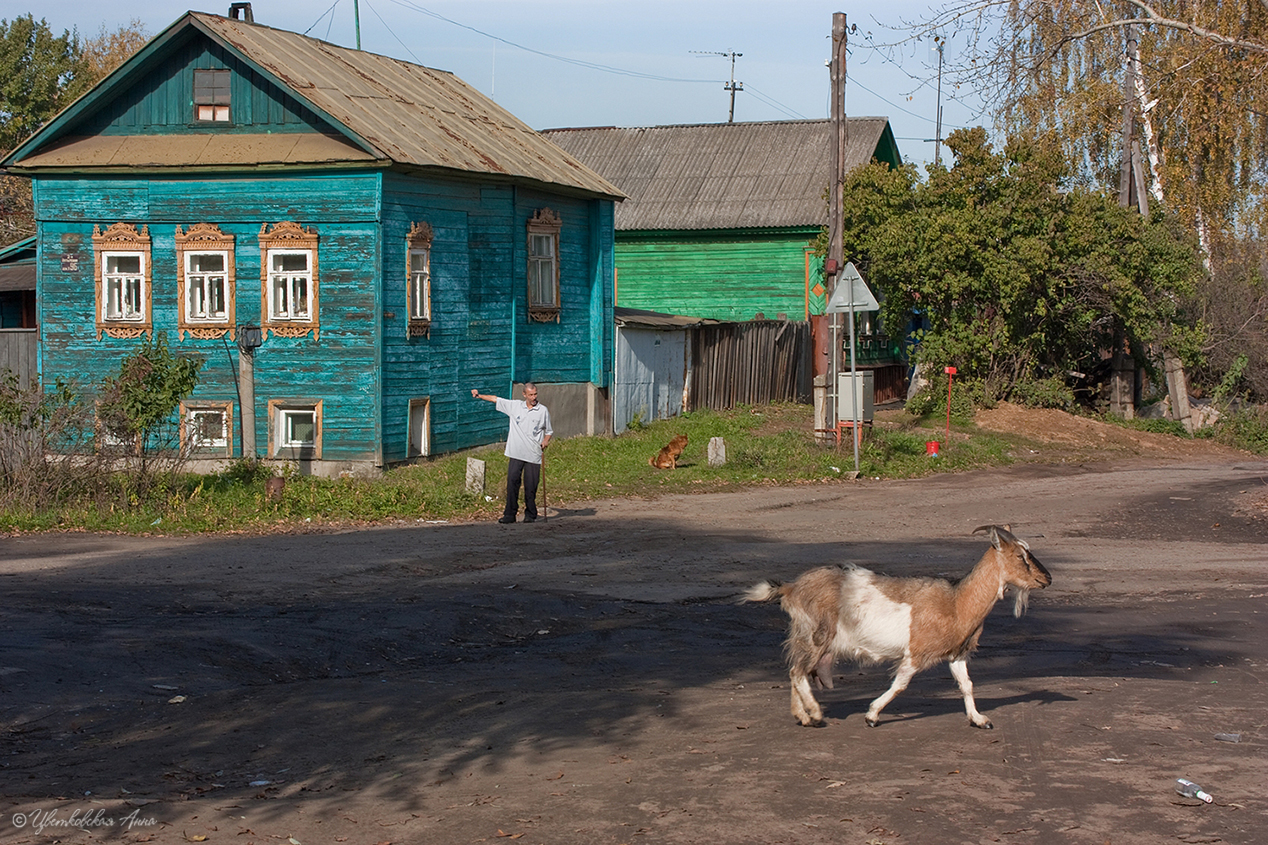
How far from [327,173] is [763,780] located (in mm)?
15464

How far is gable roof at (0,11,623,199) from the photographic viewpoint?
63.0 ft

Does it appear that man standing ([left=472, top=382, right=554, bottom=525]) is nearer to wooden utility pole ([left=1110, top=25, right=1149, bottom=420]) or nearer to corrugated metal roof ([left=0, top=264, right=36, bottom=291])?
corrugated metal roof ([left=0, top=264, right=36, bottom=291])

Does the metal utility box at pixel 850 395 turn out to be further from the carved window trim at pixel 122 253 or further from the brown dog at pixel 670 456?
the carved window trim at pixel 122 253

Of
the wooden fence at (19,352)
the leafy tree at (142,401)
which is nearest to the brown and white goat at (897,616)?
the leafy tree at (142,401)

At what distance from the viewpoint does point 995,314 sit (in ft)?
89.8

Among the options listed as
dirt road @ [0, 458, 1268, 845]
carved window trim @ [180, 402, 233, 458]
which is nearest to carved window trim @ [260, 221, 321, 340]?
carved window trim @ [180, 402, 233, 458]

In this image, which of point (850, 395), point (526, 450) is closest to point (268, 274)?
point (526, 450)

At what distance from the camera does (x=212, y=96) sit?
66.1 ft

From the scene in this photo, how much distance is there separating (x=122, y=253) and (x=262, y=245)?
7.86 ft

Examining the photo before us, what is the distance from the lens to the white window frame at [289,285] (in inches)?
768

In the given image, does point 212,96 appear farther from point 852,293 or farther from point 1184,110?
point 1184,110

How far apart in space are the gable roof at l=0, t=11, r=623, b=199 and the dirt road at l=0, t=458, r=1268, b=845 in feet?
25.6

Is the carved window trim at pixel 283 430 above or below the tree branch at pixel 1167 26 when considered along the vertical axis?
below

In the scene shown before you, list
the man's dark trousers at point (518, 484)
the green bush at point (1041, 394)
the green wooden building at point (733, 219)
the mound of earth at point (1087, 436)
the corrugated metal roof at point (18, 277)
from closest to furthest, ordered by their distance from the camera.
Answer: the man's dark trousers at point (518, 484) < the corrugated metal roof at point (18, 277) < the mound of earth at point (1087, 436) < the green bush at point (1041, 394) < the green wooden building at point (733, 219)
